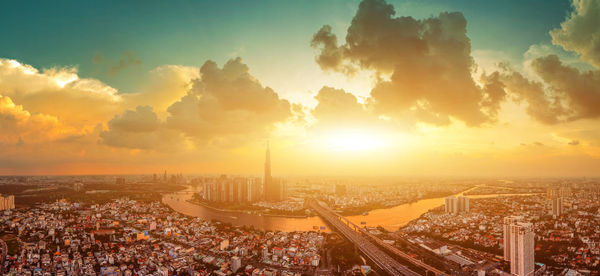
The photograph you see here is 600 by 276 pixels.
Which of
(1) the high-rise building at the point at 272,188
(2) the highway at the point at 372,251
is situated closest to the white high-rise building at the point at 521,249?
(2) the highway at the point at 372,251

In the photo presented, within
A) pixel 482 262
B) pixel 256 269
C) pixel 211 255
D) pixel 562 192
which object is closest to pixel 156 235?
pixel 211 255

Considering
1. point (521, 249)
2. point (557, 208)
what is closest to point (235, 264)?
point (521, 249)

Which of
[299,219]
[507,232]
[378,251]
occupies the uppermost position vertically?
[507,232]

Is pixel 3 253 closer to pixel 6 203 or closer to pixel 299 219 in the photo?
pixel 6 203

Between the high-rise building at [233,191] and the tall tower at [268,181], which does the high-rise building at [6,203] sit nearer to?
the high-rise building at [233,191]

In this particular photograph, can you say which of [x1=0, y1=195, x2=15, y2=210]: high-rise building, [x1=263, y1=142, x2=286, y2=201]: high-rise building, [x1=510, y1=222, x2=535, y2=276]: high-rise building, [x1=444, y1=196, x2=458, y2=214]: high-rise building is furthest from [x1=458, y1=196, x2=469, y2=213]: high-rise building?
[x1=0, y1=195, x2=15, y2=210]: high-rise building

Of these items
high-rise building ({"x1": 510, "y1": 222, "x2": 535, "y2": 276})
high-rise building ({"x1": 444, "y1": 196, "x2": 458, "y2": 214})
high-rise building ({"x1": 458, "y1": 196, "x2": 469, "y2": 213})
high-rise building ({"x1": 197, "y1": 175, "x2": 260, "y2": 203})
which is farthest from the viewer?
high-rise building ({"x1": 197, "y1": 175, "x2": 260, "y2": 203})

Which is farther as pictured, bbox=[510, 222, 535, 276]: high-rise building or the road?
the road

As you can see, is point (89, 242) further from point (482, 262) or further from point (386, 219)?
point (386, 219)

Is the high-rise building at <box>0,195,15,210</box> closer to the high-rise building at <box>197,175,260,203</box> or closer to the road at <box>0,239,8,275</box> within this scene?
the road at <box>0,239,8,275</box>
